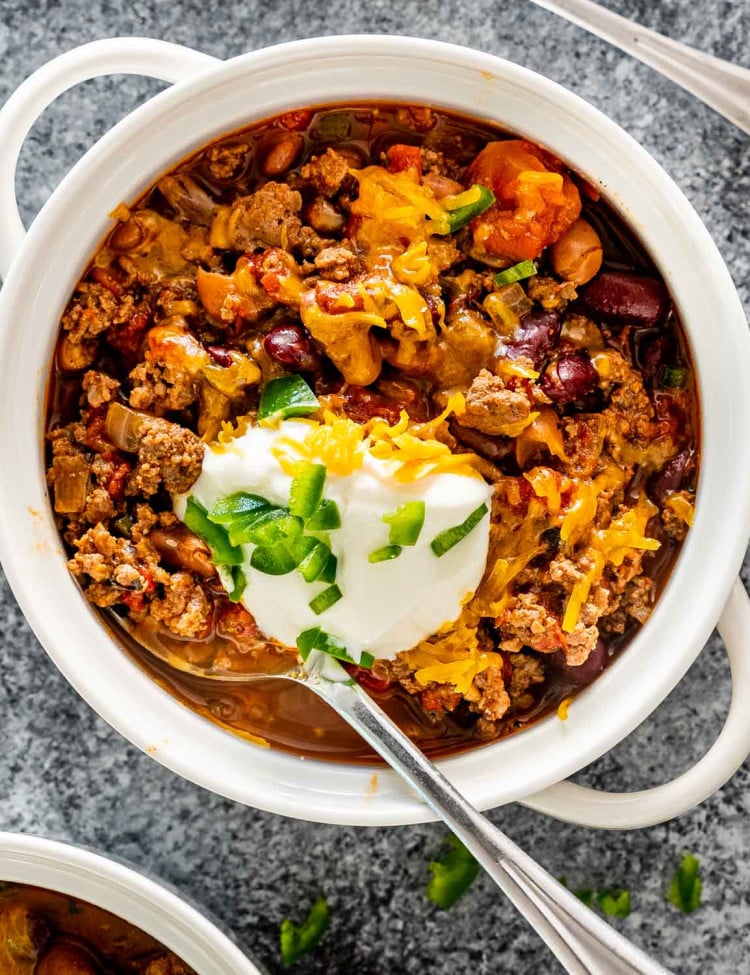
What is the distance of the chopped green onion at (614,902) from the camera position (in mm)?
2330

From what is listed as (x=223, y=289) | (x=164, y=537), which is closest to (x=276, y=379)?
(x=223, y=289)

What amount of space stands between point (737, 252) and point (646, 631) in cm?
80

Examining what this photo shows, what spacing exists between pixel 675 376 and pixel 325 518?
70cm

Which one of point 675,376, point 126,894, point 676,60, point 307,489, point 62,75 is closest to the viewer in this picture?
point 307,489

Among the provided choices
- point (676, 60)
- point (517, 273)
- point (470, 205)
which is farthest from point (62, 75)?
point (676, 60)

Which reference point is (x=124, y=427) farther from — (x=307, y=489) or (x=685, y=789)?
(x=685, y=789)

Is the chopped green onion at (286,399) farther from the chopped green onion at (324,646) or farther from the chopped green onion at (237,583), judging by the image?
the chopped green onion at (324,646)

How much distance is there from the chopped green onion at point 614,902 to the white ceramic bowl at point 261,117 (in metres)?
0.36

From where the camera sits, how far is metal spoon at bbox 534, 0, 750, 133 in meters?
2.22

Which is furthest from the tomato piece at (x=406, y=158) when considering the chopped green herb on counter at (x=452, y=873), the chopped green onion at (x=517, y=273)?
the chopped green herb on counter at (x=452, y=873)

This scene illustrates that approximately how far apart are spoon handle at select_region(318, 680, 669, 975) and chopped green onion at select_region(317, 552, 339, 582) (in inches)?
9.3

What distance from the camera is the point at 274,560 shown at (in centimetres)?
188

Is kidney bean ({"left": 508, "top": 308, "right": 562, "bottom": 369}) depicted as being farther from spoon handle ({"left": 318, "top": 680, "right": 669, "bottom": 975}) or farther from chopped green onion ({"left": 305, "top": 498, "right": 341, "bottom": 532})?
spoon handle ({"left": 318, "top": 680, "right": 669, "bottom": 975})

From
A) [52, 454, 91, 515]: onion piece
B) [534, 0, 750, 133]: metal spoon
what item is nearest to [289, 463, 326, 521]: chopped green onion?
[52, 454, 91, 515]: onion piece
